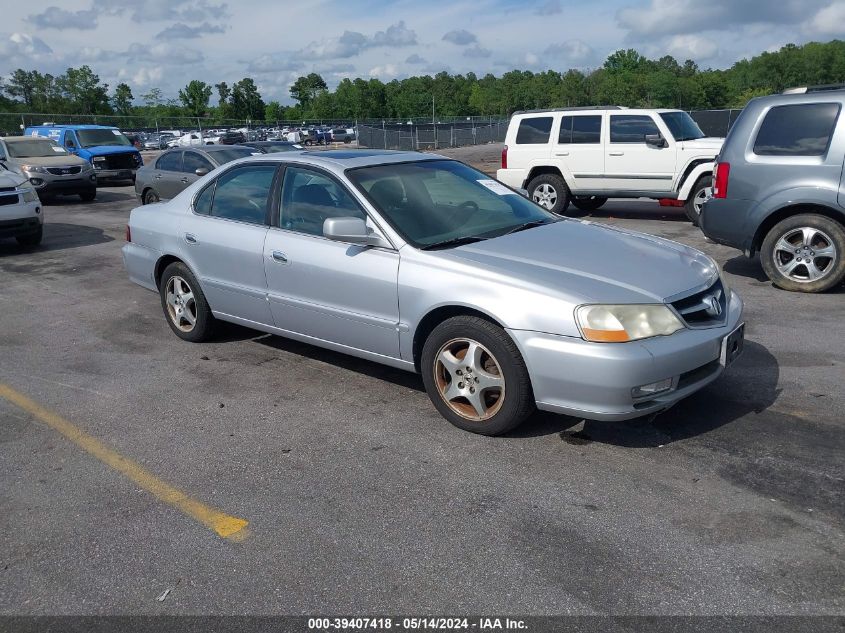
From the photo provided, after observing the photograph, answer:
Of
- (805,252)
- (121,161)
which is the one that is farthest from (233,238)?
(121,161)

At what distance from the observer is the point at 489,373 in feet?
13.4

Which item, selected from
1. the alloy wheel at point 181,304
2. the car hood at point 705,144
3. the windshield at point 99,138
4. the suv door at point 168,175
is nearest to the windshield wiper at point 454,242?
the alloy wheel at point 181,304

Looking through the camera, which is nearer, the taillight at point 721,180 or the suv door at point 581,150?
the taillight at point 721,180

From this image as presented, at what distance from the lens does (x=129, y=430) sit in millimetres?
4492

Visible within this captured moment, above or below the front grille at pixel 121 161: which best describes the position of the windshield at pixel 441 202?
above

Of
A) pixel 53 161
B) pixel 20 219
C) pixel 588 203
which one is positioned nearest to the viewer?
pixel 20 219

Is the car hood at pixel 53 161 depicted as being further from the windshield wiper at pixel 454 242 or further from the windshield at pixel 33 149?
the windshield wiper at pixel 454 242

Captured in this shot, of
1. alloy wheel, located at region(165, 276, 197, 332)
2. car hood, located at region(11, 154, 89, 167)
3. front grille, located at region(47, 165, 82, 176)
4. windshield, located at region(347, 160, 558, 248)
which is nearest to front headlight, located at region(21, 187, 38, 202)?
alloy wheel, located at region(165, 276, 197, 332)

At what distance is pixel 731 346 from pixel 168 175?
11778 mm

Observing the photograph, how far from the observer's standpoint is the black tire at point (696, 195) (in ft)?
38.8

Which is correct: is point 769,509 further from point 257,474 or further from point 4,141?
point 4,141

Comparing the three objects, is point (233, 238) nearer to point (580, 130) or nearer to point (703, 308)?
point (703, 308)

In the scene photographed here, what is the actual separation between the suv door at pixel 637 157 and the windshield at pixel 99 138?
54.2 ft

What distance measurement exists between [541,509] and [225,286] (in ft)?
10.4
